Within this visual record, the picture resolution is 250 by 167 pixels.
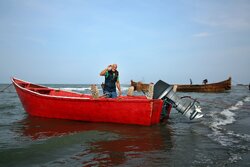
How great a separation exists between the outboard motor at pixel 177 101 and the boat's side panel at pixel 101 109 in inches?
19.6

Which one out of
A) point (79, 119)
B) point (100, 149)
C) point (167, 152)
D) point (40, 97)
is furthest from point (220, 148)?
point (40, 97)

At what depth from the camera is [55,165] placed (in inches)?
177

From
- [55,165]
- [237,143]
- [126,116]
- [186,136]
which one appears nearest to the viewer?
[55,165]

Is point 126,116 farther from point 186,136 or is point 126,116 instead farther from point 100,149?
point 100,149

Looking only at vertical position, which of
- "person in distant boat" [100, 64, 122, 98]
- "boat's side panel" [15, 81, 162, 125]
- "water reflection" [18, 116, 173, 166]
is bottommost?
"water reflection" [18, 116, 173, 166]

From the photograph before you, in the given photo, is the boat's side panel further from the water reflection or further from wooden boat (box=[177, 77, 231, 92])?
wooden boat (box=[177, 77, 231, 92])

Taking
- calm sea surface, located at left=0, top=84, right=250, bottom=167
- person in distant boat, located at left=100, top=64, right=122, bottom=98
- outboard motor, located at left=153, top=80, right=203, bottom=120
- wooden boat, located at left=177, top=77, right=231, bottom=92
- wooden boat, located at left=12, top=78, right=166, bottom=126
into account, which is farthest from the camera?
wooden boat, located at left=177, top=77, right=231, bottom=92

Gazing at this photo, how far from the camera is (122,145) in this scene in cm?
592

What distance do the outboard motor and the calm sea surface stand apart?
59cm

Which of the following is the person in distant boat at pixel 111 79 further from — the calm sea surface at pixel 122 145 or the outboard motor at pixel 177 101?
the outboard motor at pixel 177 101

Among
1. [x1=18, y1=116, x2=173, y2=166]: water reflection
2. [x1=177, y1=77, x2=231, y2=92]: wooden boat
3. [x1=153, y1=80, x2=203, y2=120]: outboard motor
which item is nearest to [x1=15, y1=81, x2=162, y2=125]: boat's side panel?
[x1=18, y1=116, x2=173, y2=166]: water reflection

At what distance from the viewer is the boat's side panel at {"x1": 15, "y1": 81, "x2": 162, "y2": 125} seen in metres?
7.90

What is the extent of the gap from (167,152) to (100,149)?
1554 mm

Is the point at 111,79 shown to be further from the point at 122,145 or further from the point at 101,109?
A: the point at 122,145
